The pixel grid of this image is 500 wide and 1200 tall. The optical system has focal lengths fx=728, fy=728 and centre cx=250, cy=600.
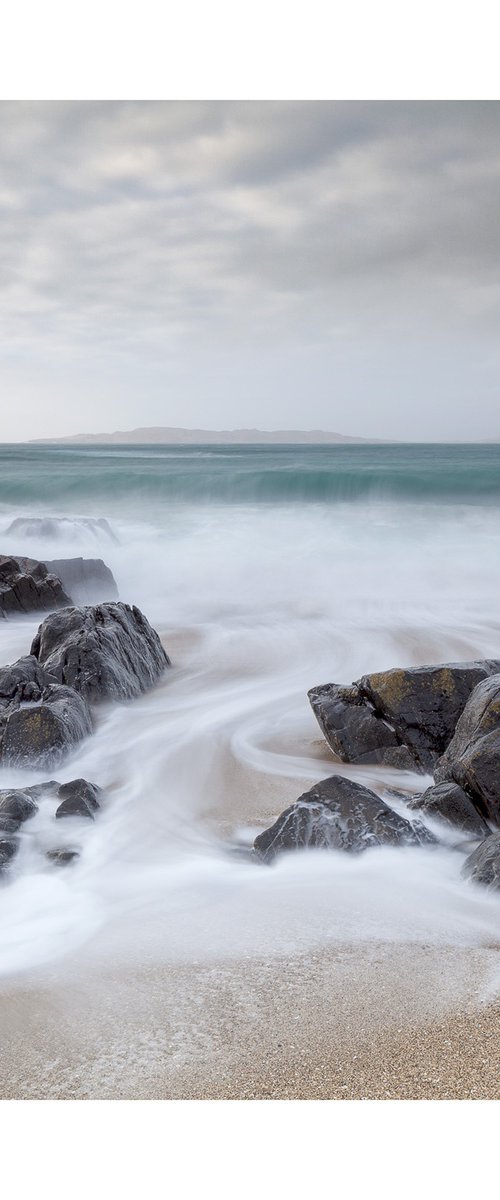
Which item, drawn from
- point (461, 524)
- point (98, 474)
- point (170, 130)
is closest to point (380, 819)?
point (170, 130)

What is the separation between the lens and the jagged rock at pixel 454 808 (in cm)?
246

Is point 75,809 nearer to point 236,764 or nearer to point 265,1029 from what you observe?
point 236,764

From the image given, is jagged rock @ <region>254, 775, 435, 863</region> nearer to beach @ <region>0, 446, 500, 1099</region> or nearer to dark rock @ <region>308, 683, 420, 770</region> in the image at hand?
beach @ <region>0, 446, 500, 1099</region>

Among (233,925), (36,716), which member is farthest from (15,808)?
(233,925)

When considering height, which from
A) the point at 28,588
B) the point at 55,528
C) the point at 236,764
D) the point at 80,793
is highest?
the point at 55,528

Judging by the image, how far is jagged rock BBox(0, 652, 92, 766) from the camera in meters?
3.12

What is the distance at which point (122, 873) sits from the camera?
233 cm

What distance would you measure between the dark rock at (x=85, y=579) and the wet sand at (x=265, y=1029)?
530 cm

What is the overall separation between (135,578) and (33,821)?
567 centimetres

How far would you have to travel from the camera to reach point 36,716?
3258 millimetres

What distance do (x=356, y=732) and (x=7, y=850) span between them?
1.59 metres

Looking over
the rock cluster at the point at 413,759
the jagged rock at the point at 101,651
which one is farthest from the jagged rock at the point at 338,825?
the jagged rock at the point at 101,651

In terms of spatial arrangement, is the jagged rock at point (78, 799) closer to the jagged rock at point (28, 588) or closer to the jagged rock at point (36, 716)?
the jagged rock at point (36, 716)

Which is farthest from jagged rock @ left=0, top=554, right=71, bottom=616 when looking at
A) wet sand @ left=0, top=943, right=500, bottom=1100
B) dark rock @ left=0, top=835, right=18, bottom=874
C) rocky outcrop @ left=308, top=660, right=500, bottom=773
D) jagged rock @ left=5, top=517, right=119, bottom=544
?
wet sand @ left=0, top=943, right=500, bottom=1100
